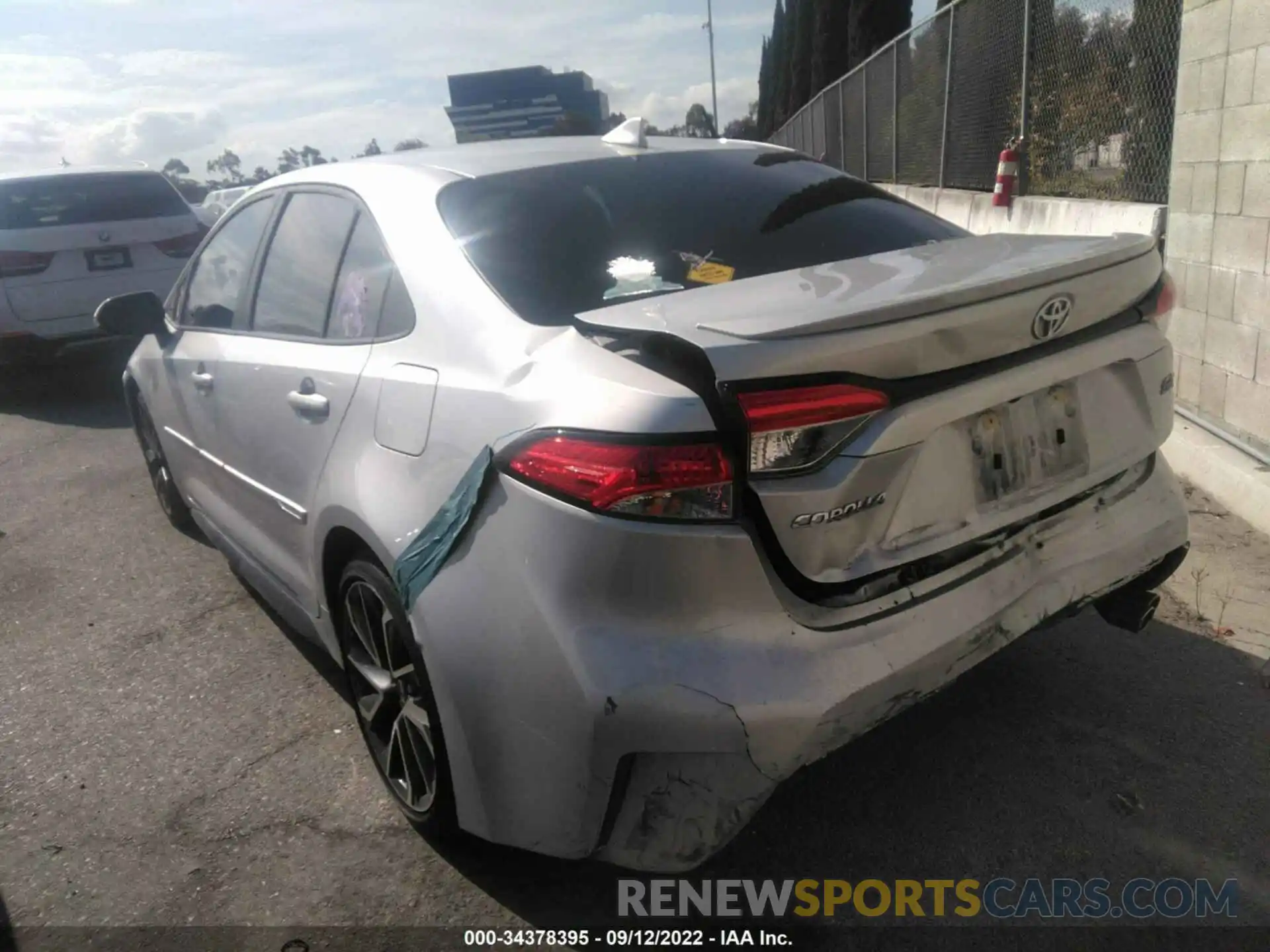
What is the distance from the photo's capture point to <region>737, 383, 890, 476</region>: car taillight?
1.84m

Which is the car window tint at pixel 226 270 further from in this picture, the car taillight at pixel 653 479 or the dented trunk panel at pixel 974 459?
the dented trunk panel at pixel 974 459

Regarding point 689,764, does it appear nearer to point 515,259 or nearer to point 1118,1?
point 515,259

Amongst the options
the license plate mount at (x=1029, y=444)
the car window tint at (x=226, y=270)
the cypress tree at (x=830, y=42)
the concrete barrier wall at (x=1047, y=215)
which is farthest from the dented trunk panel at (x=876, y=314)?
the cypress tree at (x=830, y=42)

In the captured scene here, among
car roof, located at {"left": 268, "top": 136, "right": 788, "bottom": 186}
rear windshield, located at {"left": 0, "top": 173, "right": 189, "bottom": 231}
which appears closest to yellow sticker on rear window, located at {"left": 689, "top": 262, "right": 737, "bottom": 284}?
car roof, located at {"left": 268, "top": 136, "right": 788, "bottom": 186}

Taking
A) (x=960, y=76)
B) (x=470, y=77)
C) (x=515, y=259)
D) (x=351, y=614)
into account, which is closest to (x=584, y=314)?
(x=515, y=259)

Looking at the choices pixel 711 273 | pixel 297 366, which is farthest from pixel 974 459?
pixel 297 366

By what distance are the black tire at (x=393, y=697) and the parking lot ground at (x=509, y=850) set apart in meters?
Result: 0.14

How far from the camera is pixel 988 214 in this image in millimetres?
8375

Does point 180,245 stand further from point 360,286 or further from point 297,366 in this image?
point 360,286

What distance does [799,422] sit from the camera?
187 centimetres

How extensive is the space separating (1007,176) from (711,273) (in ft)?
20.7

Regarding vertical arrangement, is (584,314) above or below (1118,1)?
below

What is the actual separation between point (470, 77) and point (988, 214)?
56.0m

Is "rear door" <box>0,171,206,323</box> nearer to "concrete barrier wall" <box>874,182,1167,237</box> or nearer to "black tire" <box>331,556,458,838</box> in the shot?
"concrete barrier wall" <box>874,182,1167,237</box>
